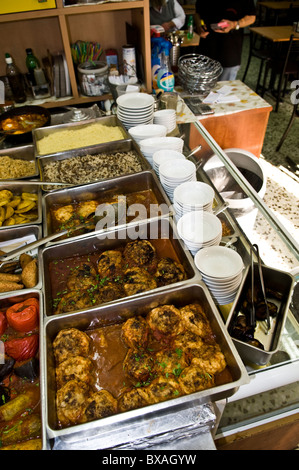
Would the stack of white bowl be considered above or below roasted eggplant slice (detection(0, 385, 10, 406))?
above

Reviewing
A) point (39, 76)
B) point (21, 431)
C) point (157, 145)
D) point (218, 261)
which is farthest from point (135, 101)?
point (21, 431)

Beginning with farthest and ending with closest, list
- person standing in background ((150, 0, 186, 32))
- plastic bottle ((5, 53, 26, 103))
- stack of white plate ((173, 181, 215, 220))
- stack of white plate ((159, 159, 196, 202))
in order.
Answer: person standing in background ((150, 0, 186, 32)) < plastic bottle ((5, 53, 26, 103)) < stack of white plate ((159, 159, 196, 202)) < stack of white plate ((173, 181, 215, 220))

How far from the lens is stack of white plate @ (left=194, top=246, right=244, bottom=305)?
146cm

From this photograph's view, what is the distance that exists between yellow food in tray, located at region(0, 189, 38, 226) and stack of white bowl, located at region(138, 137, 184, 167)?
2.77 feet

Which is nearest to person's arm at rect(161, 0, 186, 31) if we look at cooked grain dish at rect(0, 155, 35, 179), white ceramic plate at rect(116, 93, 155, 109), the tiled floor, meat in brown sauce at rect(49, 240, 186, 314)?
the tiled floor

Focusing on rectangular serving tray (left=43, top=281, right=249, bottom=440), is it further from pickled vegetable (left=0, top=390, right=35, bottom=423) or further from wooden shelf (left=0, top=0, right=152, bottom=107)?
wooden shelf (left=0, top=0, right=152, bottom=107)

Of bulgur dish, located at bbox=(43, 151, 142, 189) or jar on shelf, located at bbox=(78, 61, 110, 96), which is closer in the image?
bulgur dish, located at bbox=(43, 151, 142, 189)

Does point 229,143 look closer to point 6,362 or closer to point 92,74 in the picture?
point 92,74

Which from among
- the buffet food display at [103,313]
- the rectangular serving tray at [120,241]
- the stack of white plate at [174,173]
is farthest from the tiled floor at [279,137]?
the rectangular serving tray at [120,241]

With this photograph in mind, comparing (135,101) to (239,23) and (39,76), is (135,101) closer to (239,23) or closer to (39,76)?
(39,76)

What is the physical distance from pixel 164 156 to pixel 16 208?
1048mm

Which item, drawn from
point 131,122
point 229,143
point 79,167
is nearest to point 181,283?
point 79,167

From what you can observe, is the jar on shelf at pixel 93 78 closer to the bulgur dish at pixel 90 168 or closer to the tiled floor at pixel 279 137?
the bulgur dish at pixel 90 168

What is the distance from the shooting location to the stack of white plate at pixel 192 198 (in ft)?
5.59
